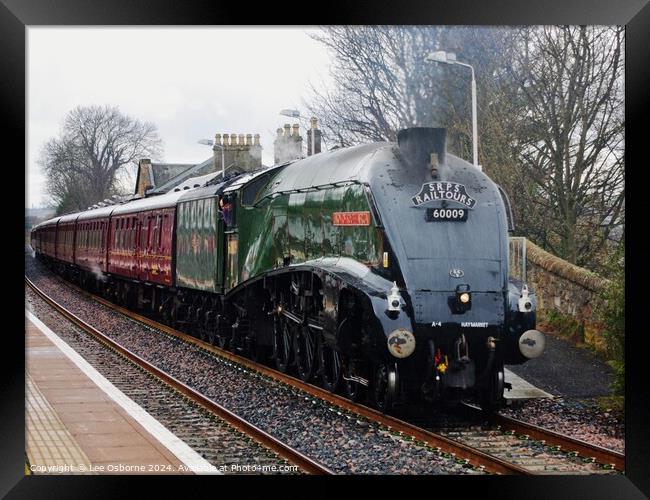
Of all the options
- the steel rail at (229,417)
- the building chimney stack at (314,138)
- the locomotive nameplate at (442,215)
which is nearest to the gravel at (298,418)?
the steel rail at (229,417)

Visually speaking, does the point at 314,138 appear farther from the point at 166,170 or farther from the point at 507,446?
the point at 507,446

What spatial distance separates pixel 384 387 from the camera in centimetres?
943

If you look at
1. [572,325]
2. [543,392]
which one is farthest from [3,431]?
[572,325]

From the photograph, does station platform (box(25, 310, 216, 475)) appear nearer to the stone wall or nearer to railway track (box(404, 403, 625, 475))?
railway track (box(404, 403, 625, 475))

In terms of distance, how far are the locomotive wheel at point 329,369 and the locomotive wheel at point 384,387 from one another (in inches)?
36.2

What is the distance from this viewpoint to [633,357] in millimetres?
8086

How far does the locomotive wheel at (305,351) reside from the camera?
11.4 metres

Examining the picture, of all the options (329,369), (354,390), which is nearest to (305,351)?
(329,369)

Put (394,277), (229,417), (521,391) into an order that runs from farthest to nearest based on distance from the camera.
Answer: (521,391)
(229,417)
(394,277)

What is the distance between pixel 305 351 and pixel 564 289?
3.60 meters

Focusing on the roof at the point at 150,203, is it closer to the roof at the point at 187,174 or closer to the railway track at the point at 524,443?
the roof at the point at 187,174

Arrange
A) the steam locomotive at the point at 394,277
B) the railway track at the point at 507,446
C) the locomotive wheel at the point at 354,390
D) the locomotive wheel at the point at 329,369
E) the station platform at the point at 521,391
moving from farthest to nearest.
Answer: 1. the locomotive wheel at the point at 329,369
2. the station platform at the point at 521,391
3. the locomotive wheel at the point at 354,390
4. the steam locomotive at the point at 394,277
5. the railway track at the point at 507,446
